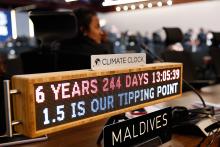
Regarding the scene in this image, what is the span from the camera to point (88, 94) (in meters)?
0.68

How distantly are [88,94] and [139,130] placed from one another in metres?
0.21

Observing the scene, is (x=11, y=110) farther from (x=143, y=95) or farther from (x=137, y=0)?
(x=137, y=0)

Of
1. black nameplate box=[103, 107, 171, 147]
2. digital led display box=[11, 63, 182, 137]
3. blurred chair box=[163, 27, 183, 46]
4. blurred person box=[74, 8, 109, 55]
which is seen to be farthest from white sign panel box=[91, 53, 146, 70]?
blurred chair box=[163, 27, 183, 46]

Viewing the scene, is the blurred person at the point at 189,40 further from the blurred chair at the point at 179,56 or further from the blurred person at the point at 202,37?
the blurred chair at the point at 179,56

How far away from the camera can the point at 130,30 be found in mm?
7469

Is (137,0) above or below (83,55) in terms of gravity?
above

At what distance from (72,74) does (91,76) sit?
6 cm

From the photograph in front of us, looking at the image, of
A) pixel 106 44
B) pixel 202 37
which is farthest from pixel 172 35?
pixel 202 37

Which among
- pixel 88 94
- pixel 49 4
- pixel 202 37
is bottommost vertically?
pixel 88 94

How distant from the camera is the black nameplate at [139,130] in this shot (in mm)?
723

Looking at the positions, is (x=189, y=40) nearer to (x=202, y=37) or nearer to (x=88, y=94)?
(x=202, y=37)

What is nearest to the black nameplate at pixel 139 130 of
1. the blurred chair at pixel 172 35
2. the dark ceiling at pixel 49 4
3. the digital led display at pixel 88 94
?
the digital led display at pixel 88 94

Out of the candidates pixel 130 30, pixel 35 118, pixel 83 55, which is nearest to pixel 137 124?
pixel 35 118

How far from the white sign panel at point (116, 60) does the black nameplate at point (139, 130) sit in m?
0.15
